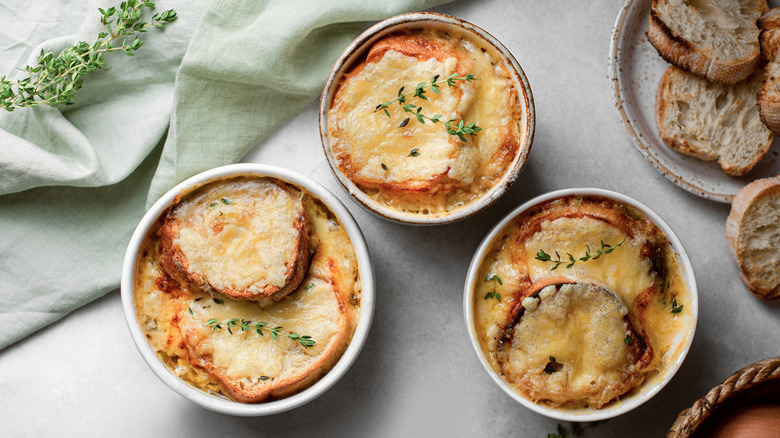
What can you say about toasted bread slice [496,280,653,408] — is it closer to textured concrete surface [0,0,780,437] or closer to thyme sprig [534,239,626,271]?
thyme sprig [534,239,626,271]

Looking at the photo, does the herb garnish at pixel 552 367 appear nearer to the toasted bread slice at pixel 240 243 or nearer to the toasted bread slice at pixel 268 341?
the toasted bread slice at pixel 268 341

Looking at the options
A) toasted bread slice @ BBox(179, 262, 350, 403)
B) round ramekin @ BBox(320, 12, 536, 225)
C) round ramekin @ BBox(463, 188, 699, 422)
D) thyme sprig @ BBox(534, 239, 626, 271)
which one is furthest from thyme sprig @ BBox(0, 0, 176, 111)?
thyme sprig @ BBox(534, 239, 626, 271)

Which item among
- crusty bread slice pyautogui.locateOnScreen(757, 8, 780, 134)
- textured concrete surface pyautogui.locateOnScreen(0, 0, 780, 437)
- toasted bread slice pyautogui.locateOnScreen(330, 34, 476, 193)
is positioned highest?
crusty bread slice pyautogui.locateOnScreen(757, 8, 780, 134)

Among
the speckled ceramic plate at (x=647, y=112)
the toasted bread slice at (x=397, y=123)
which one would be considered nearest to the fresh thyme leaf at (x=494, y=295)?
the toasted bread slice at (x=397, y=123)

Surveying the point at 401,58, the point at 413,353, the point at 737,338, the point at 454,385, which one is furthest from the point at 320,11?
the point at 737,338

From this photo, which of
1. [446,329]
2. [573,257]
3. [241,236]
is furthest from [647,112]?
[241,236]

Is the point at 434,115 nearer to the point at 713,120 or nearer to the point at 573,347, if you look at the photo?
the point at 573,347
